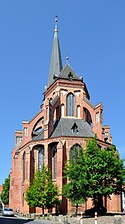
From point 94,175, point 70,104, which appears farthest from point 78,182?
point 70,104

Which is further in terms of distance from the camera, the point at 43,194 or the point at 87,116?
the point at 87,116

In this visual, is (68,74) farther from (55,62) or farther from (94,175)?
(94,175)

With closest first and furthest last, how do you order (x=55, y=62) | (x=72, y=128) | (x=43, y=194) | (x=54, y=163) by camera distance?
(x=43, y=194) < (x=54, y=163) < (x=72, y=128) < (x=55, y=62)

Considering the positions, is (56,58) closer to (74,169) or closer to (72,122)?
(72,122)

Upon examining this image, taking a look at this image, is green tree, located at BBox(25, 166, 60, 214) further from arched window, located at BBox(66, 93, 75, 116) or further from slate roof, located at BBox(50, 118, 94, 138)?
arched window, located at BBox(66, 93, 75, 116)

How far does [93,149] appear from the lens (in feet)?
132

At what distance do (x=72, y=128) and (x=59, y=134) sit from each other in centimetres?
249

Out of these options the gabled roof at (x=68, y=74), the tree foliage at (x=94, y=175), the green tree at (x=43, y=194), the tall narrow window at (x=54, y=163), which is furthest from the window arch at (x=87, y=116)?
the tree foliage at (x=94, y=175)

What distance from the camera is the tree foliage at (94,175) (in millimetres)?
38531

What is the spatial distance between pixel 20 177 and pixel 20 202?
397 centimetres

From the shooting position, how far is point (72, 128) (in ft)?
181

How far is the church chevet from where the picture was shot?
52.2m

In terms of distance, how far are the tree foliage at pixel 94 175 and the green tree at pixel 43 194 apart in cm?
531

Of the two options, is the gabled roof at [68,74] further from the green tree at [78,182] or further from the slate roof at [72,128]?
the green tree at [78,182]
